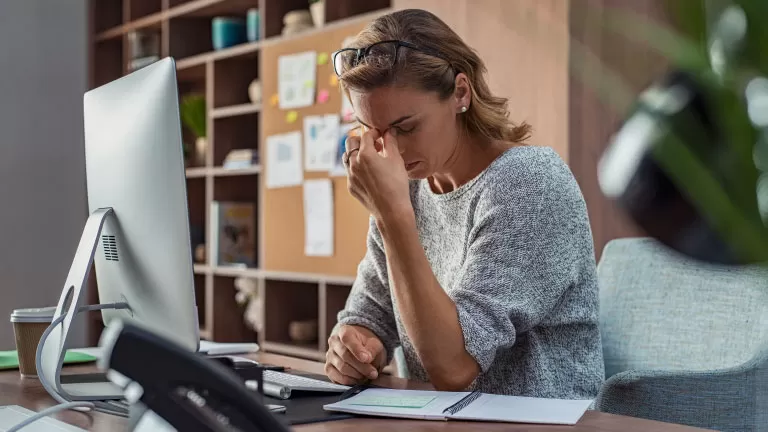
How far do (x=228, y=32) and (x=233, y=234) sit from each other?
958 mm

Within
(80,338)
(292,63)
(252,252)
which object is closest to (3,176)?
(80,338)

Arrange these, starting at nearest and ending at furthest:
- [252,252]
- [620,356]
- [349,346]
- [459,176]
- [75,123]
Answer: [349,346], [459,176], [620,356], [252,252], [75,123]

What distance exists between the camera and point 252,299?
13.1ft

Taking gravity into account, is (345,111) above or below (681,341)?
above

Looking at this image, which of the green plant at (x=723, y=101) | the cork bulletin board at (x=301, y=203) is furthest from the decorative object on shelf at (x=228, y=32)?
the green plant at (x=723, y=101)

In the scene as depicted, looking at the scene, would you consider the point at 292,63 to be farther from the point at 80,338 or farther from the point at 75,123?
the point at 80,338

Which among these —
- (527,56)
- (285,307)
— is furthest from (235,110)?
(527,56)

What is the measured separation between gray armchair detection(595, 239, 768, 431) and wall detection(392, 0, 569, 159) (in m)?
0.69

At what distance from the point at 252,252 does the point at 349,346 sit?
2.77 m

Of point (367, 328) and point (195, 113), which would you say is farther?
point (195, 113)

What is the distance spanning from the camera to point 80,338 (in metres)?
4.62

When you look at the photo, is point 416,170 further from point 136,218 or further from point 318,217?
point 318,217

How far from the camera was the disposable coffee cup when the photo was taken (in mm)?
1426

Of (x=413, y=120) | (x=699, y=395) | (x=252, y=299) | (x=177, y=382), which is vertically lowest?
(x=252, y=299)
